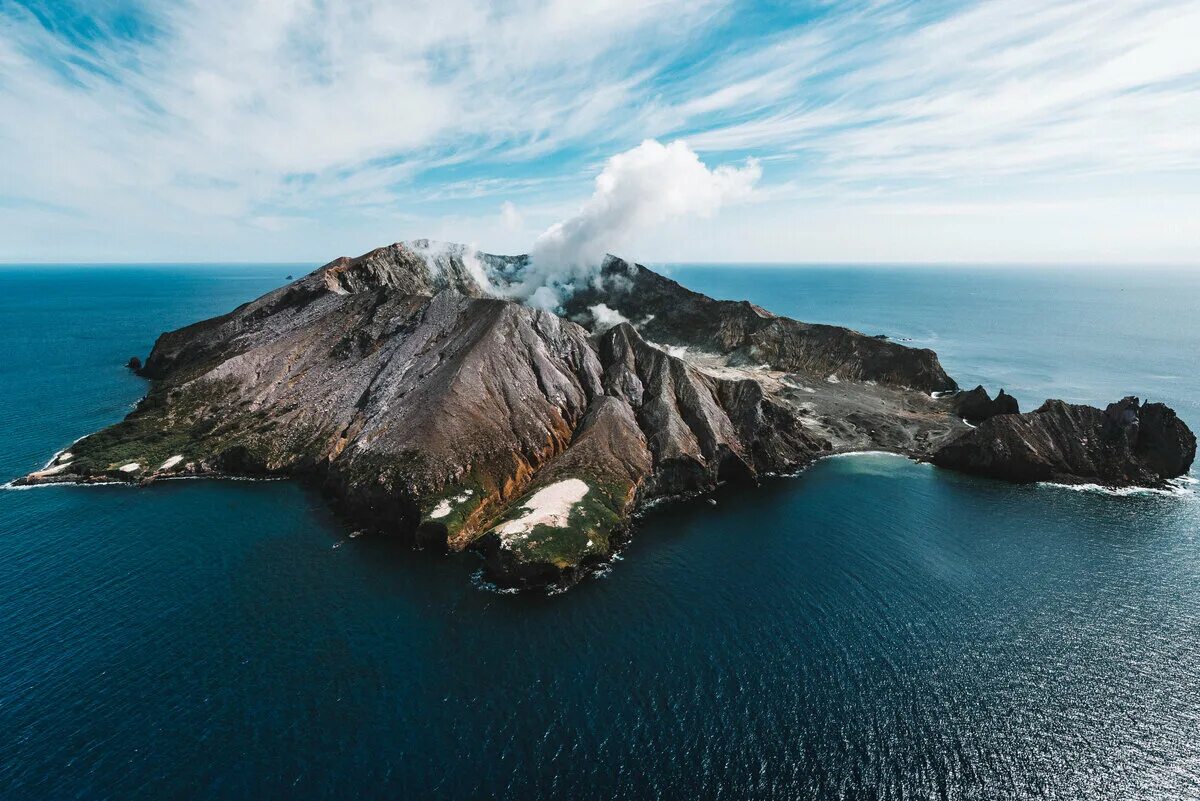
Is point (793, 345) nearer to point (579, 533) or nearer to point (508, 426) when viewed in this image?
point (508, 426)

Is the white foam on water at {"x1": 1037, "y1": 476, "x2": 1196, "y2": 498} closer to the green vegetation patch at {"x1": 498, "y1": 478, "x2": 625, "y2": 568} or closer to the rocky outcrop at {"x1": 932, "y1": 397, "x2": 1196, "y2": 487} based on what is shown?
the rocky outcrop at {"x1": 932, "y1": 397, "x2": 1196, "y2": 487}

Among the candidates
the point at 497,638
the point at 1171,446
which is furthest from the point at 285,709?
the point at 1171,446

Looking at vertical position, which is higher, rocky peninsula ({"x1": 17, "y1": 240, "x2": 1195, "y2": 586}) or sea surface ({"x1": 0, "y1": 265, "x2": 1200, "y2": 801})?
rocky peninsula ({"x1": 17, "y1": 240, "x2": 1195, "y2": 586})

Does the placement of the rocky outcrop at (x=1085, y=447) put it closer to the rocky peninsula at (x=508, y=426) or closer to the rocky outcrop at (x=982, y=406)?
the rocky peninsula at (x=508, y=426)

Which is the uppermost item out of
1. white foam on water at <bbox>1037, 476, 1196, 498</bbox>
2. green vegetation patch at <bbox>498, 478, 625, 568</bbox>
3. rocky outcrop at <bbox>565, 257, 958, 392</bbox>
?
rocky outcrop at <bbox>565, 257, 958, 392</bbox>

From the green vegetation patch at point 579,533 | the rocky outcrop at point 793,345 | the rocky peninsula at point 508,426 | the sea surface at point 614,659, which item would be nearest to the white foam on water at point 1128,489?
the rocky peninsula at point 508,426

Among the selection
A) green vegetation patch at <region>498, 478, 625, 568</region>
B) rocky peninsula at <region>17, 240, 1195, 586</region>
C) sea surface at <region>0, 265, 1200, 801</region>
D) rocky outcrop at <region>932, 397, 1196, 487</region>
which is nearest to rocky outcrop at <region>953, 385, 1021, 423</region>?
rocky peninsula at <region>17, 240, 1195, 586</region>
